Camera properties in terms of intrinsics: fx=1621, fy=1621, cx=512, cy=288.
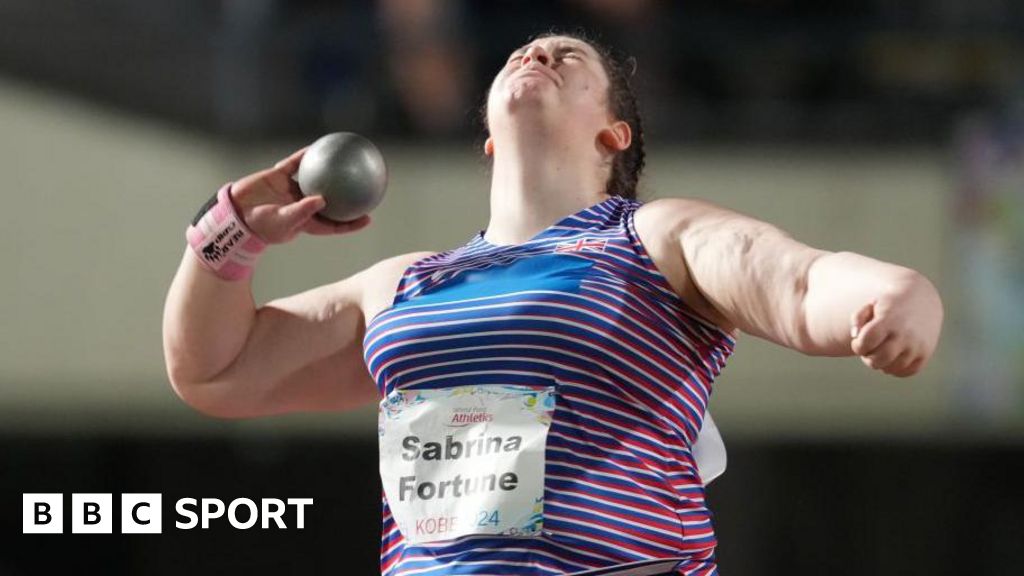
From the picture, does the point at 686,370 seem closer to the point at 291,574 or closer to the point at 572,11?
the point at 291,574

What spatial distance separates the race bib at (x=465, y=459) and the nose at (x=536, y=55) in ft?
2.09

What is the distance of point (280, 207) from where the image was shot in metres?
2.56

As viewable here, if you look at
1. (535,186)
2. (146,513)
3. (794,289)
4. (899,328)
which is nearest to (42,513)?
(146,513)

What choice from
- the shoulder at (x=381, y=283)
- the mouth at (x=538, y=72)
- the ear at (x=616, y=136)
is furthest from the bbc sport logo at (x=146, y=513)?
the mouth at (x=538, y=72)

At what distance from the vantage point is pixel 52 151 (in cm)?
537

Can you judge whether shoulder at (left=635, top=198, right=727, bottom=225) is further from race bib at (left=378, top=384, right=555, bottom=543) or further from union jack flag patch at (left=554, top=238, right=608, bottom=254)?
race bib at (left=378, top=384, right=555, bottom=543)

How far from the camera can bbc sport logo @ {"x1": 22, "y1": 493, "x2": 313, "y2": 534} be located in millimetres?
4539

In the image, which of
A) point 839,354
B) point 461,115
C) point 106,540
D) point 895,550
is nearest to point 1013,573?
point 895,550

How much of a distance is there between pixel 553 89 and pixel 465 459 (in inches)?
26.4

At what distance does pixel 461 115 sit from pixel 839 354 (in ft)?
10.8

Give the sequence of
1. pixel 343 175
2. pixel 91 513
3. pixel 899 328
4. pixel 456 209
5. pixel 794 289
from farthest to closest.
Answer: pixel 456 209 → pixel 91 513 → pixel 343 175 → pixel 794 289 → pixel 899 328

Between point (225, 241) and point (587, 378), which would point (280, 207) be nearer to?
point (225, 241)

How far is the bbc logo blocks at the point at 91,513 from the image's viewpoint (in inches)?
177

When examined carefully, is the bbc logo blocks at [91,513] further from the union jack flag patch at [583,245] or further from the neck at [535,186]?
the union jack flag patch at [583,245]
